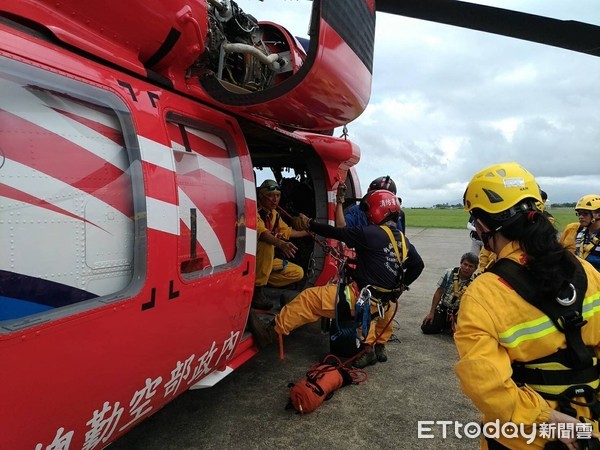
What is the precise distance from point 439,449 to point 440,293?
270 cm

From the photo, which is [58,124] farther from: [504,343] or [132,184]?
[504,343]

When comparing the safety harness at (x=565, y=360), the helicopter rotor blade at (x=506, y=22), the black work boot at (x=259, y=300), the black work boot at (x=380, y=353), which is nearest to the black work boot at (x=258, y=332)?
the black work boot at (x=259, y=300)

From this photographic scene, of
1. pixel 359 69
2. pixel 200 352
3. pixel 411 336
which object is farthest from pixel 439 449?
pixel 359 69

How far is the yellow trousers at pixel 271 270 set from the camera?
4359mm

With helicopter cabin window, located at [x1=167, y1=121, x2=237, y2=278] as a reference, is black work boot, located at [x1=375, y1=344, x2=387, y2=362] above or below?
below

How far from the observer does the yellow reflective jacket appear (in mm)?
1423

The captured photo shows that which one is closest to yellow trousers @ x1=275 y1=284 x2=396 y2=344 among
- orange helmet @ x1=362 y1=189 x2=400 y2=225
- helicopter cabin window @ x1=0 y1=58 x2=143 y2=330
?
orange helmet @ x1=362 y1=189 x2=400 y2=225

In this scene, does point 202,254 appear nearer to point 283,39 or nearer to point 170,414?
point 170,414

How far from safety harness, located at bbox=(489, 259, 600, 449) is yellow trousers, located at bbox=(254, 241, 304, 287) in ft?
9.79

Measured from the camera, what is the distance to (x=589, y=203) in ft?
16.2

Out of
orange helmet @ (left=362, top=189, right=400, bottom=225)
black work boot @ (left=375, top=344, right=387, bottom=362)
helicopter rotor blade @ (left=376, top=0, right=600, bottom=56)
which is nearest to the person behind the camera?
helicopter rotor blade @ (left=376, top=0, right=600, bottom=56)

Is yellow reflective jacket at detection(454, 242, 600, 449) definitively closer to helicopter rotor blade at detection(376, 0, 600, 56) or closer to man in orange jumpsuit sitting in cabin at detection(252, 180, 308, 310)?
helicopter rotor blade at detection(376, 0, 600, 56)

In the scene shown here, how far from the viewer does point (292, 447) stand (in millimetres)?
2756

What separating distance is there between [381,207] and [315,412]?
6.50 feet
